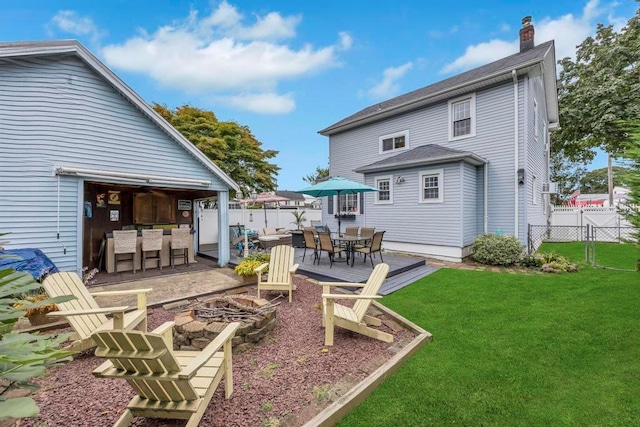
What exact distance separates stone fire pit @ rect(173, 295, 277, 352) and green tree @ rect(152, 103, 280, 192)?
1141cm

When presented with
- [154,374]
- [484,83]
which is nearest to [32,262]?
[154,374]

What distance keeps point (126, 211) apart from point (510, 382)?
10.0m

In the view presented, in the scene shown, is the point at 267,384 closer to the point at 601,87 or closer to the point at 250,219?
the point at 250,219

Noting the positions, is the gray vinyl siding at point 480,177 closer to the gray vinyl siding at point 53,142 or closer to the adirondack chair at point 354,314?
the adirondack chair at point 354,314

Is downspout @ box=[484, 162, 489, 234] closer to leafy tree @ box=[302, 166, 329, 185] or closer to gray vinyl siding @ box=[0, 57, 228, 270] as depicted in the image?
gray vinyl siding @ box=[0, 57, 228, 270]

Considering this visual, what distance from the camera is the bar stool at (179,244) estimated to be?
825 centimetres

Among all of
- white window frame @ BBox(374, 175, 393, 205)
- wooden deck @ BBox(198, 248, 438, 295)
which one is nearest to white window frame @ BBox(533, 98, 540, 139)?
white window frame @ BBox(374, 175, 393, 205)

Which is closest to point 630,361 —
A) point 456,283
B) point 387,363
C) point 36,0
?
point 387,363

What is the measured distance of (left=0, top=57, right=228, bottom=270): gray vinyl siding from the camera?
5.88 m

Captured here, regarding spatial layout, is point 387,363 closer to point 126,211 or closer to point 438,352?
point 438,352

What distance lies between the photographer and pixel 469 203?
9.76m

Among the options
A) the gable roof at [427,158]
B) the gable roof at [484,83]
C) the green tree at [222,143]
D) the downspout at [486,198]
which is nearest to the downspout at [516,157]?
the gable roof at [484,83]

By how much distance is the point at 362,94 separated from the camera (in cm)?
1711

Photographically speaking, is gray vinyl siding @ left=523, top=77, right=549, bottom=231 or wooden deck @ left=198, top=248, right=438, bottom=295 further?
gray vinyl siding @ left=523, top=77, right=549, bottom=231
